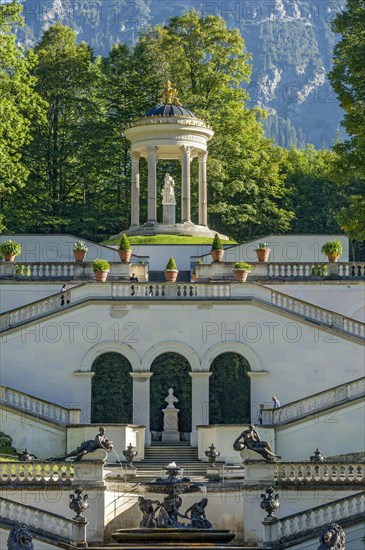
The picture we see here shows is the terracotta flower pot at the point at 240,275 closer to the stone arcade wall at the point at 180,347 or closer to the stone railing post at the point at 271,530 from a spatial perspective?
the stone arcade wall at the point at 180,347

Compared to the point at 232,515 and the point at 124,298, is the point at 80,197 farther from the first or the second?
the point at 232,515

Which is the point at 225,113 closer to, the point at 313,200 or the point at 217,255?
the point at 313,200

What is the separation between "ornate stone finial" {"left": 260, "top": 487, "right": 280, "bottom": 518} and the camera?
114ft

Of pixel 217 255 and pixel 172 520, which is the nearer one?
pixel 172 520

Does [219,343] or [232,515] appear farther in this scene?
[219,343]

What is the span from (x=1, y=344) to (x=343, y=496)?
14.2 metres

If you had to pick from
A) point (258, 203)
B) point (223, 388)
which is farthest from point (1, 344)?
point (258, 203)

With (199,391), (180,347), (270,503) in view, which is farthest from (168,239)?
(270,503)

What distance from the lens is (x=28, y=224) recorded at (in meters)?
63.5

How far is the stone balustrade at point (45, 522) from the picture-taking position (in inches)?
1362

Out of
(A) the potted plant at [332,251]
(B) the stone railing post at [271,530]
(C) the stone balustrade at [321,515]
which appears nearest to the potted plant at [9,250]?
(A) the potted plant at [332,251]

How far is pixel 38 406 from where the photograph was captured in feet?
140

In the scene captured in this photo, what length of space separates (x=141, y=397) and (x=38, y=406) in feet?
13.3

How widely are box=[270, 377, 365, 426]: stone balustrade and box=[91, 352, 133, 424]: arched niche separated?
5018mm
